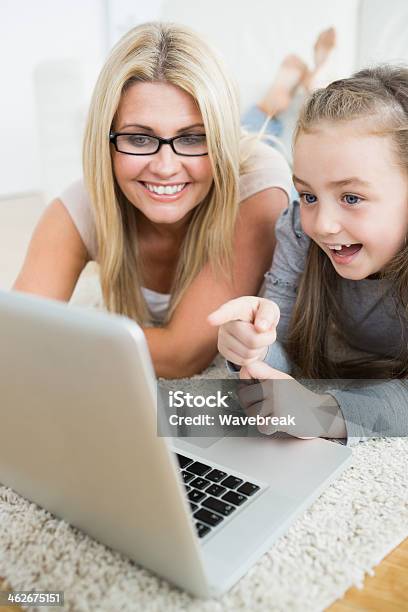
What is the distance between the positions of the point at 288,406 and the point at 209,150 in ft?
1.58

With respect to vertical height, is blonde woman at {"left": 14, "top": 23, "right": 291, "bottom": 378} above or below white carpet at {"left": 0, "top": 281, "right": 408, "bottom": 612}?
above

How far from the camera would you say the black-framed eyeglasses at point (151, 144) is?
3.66 ft

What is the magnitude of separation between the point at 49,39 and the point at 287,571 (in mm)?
3555

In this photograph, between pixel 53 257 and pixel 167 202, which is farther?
pixel 53 257

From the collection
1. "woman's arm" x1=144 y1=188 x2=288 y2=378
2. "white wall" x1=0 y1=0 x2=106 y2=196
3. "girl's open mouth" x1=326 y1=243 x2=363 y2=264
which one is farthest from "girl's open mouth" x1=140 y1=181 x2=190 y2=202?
"white wall" x1=0 y1=0 x2=106 y2=196

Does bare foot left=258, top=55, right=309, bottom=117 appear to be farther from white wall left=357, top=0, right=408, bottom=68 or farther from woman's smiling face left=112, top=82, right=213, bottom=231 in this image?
woman's smiling face left=112, top=82, right=213, bottom=231

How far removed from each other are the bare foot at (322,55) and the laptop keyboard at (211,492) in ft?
5.96

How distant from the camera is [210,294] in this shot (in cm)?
122

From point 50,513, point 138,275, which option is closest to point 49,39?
point 138,275

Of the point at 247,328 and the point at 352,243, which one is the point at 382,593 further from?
the point at 352,243

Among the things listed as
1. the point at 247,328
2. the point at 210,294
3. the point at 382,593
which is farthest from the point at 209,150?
the point at 382,593

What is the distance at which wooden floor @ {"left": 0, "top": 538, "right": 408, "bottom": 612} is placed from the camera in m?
0.56

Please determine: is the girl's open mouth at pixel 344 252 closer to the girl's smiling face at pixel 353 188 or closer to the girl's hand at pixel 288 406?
the girl's smiling face at pixel 353 188

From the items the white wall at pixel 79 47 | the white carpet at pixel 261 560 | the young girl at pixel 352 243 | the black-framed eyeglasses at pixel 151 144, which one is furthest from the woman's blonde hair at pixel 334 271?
the white wall at pixel 79 47
